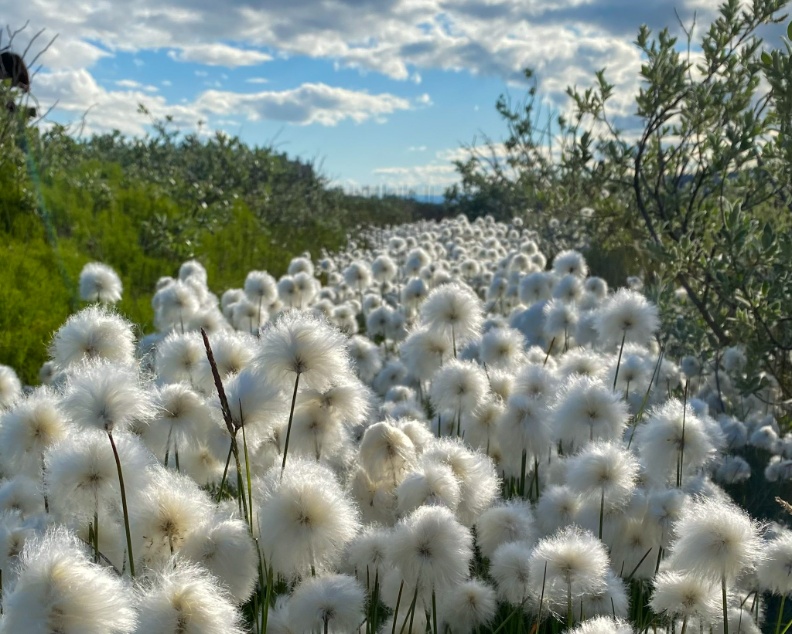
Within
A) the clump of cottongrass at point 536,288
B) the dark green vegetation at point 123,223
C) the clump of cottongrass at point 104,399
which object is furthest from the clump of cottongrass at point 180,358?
the clump of cottongrass at point 536,288

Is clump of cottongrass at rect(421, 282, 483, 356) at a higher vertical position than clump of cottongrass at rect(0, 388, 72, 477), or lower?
higher

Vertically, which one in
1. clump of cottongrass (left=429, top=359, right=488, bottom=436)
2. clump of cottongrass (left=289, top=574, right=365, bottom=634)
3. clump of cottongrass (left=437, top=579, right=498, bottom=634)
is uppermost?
clump of cottongrass (left=429, top=359, right=488, bottom=436)

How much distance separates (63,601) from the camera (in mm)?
1368

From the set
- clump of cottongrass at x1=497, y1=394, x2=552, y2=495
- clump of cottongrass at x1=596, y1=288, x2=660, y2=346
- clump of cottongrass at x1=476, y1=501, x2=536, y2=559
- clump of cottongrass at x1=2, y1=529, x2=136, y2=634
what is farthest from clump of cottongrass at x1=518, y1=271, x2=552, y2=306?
clump of cottongrass at x1=2, y1=529, x2=136, y2=634

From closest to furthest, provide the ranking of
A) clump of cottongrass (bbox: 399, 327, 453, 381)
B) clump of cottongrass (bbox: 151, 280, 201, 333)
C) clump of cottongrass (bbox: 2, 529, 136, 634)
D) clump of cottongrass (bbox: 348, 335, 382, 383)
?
clump of cottongrass (bbox: 2, 529, 136, 634) < clump of cottongrass (bbox: 399, 327, 453, 381) < clump of cottongrass (bbox: 151, 280, 201, 333) < clump of cottongrass (bbox: 348, 335, 382, 383)

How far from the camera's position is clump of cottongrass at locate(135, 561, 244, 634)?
1576 millimetres

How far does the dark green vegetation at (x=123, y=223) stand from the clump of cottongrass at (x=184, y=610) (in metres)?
4.87

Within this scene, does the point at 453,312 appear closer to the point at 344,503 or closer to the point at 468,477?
the point at 468,477

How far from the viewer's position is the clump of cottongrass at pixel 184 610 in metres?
1.58

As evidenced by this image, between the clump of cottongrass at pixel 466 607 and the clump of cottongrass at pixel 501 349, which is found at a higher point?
the clump of cottongrass at pixel 501 349

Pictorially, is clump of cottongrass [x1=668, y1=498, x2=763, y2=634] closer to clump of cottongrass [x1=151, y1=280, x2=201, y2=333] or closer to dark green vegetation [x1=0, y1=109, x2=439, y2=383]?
clump of cottongrass [x1=151, y1=280, x2=201, y2=333]

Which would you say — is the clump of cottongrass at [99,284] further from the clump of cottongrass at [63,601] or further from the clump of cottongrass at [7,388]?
the clump of cottongrass at [63,601]

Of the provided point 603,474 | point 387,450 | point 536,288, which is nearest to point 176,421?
point 387,450

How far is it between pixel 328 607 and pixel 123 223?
429 inches
